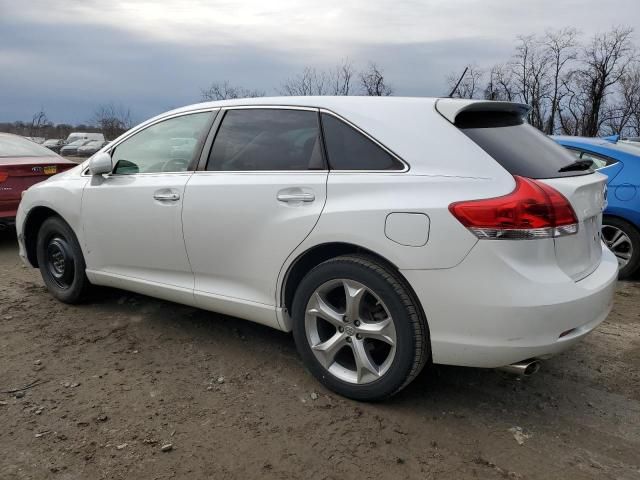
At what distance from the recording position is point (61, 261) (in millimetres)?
4426

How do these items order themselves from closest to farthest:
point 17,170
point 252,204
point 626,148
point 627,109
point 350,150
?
point 350,150
point 252,204
point 626,148
point 17,170
point 627,109

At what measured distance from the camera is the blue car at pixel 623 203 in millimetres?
5215

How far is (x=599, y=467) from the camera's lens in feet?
7.93

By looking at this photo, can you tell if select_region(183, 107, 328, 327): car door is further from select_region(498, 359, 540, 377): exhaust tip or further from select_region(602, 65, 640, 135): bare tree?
select_region(602, 65, 640, 135): bare tree

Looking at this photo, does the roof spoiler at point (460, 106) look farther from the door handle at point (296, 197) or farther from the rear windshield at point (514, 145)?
the door handle at point (296, 197)

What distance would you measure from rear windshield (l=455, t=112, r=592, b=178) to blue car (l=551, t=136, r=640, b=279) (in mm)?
2497

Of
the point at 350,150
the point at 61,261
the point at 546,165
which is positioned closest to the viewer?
the point at 546,165

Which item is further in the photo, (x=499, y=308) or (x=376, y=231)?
(x=376, y=231)

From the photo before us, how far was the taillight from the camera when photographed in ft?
7.87

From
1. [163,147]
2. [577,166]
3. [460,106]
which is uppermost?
[460,106]

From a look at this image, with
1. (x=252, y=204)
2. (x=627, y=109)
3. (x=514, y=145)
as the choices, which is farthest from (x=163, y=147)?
(x=627, y=109)

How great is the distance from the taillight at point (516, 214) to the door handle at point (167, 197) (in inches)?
70.9

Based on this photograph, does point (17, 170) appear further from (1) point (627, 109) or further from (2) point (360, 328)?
(1) point (627, 109)

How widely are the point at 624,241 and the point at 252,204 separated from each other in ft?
13.2
